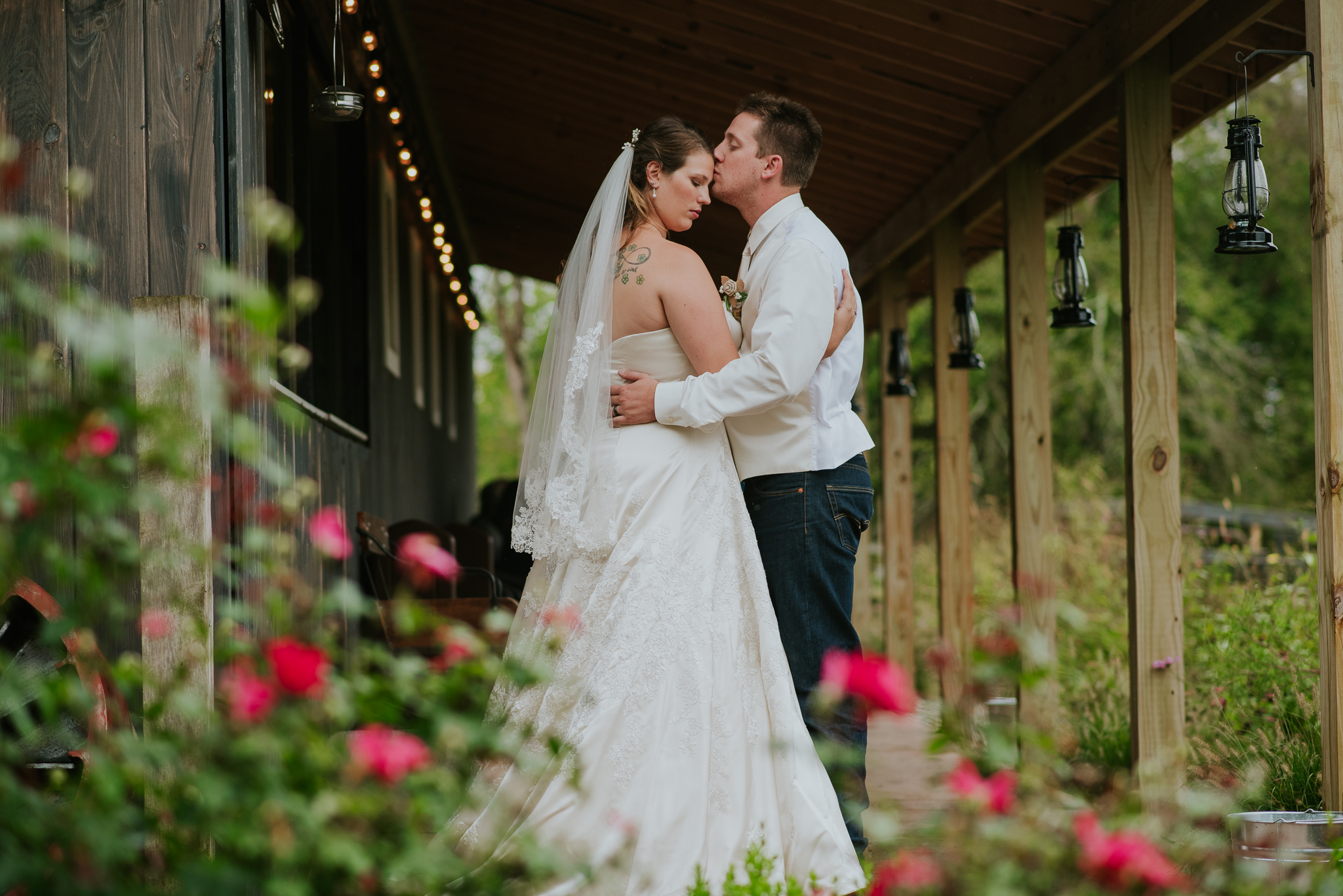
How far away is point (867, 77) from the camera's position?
17.6 feet

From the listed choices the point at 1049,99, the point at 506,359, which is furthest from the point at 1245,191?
the point at 506,359

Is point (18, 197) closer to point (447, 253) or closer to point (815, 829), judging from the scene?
point (815, 829)

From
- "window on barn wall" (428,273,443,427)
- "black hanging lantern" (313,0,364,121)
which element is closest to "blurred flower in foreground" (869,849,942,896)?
"black hanging lantern" (313,0,364,121)

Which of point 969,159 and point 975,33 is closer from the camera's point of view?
point 975,33

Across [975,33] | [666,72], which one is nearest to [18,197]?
[975,33]

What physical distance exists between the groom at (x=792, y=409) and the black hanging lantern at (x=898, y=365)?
5.03m

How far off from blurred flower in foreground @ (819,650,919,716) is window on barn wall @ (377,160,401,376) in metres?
5.73

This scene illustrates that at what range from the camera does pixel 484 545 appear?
275 inches

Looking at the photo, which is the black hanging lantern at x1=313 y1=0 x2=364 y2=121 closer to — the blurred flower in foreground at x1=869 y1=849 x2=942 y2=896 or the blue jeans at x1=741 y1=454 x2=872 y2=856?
the blue jeans at x1=741 y1=454 x2=872 y2=856

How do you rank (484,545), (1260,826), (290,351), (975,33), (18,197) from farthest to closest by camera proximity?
1. (484,545)
2. (975,33)
3. (1260,826)
4. (18,197)
5. (290,351)

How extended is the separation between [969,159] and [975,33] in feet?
4.07

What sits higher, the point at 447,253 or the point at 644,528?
the point at 447,253

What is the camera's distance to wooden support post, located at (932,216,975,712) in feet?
23.5

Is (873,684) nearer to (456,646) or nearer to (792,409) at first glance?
(456,646)
